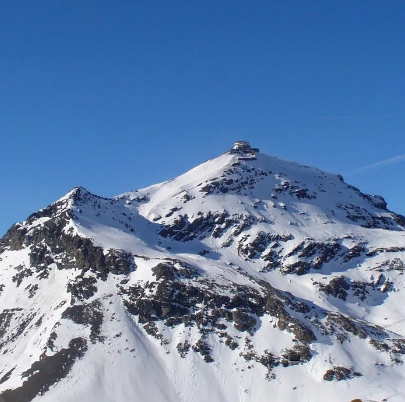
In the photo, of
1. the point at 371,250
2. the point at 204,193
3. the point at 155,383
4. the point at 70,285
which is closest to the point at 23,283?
the point at 70,285

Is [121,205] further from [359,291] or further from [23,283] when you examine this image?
[359,291]

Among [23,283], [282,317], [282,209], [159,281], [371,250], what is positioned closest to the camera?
[282,317]

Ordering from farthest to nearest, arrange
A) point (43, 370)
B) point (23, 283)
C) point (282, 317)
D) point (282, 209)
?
point (282, 209) < point (23, 283) < point (282, 317) < point (43, 370)

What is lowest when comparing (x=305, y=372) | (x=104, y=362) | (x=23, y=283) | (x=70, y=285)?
(x=305, y=372)

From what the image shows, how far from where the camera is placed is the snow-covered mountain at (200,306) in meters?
105

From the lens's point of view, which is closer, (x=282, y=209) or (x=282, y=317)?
(x=282, y=317)

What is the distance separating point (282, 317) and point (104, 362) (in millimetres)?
37748

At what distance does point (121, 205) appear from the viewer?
198m

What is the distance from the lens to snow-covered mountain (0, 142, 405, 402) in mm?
104938

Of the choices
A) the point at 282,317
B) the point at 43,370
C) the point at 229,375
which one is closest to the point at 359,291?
the point at 282,317

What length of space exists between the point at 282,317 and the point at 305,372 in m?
14.2

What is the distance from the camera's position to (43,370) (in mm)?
105062

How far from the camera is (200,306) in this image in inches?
4823

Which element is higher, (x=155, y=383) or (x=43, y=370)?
(x=43, y=370)
